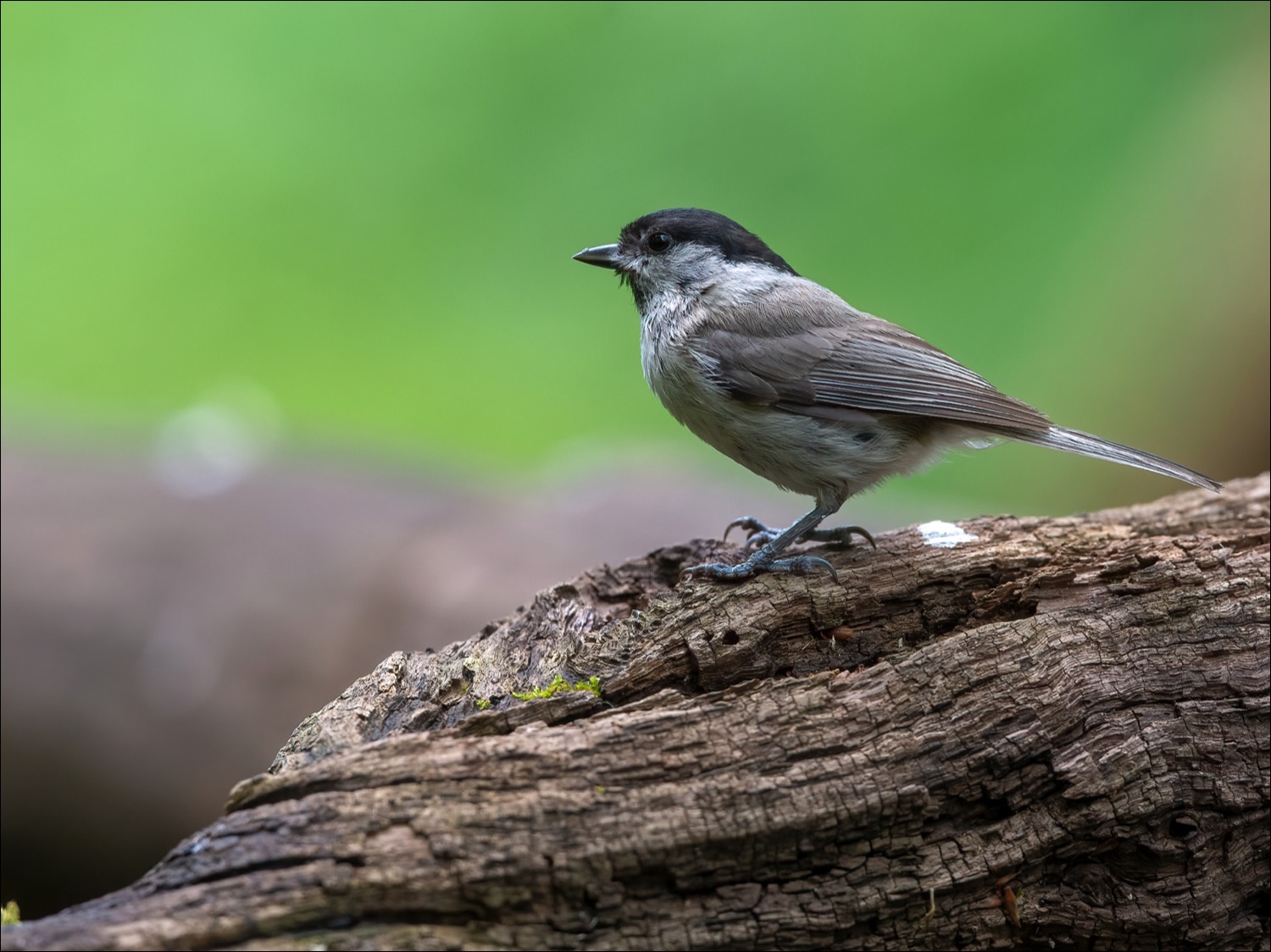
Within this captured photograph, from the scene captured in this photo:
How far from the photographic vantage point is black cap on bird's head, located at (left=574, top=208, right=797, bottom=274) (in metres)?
5.09

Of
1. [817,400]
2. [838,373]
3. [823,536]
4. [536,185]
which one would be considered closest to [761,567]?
[823,536]

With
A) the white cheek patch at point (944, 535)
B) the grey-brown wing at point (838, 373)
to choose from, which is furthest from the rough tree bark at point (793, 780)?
the grey-brown wing at point (838, 373)

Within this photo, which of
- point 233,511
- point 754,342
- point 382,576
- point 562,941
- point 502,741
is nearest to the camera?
point 562,941

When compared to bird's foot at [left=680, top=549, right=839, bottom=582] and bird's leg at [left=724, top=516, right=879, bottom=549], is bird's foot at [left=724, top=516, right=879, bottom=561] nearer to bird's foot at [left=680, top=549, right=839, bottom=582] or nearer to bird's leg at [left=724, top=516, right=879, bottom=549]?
bird's leg at [left=724, top=516, right=879, bottom=549]

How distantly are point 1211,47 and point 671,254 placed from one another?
796cm

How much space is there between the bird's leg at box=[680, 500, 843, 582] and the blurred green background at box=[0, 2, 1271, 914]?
6.02m

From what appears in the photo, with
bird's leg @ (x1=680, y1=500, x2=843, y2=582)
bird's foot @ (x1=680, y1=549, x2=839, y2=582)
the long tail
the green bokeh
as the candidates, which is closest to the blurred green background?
the green bokeh

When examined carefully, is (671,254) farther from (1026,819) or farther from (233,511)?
(233,511)

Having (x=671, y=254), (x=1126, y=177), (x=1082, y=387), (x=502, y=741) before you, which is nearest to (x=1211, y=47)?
(x=1126, y=177)

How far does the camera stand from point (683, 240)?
5121mm

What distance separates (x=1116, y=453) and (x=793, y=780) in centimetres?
227

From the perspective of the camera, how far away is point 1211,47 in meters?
10.5

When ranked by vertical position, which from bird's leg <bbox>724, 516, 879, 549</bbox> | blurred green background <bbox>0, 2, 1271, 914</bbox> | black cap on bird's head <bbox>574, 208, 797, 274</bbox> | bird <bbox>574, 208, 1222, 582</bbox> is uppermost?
blurred green background <bbox>0, 2, 1271, 914</bbox>

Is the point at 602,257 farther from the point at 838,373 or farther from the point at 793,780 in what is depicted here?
the point at 793,780
